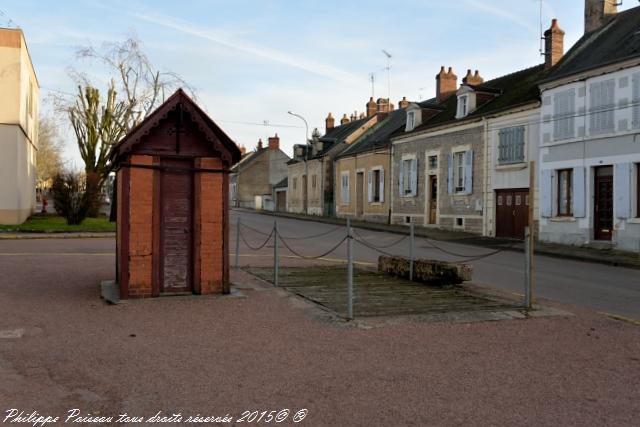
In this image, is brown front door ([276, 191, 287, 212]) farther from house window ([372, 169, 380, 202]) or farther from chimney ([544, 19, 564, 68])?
chimney ([544, 19, 564, 68])

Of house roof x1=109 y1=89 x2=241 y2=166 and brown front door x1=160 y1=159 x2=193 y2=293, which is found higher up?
house roof x1=109 y1=89 x2=241 y2=166

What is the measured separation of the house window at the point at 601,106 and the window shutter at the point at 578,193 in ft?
4.86

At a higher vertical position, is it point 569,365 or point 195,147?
point 195,147

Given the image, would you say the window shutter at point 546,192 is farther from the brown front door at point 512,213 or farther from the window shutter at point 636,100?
the window shutter at point 636,100

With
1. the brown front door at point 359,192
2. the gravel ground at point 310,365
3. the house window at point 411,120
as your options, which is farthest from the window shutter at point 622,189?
the brown front door at point 359,192

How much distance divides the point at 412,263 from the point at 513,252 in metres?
8.99

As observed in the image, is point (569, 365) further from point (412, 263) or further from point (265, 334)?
point (412, 263)

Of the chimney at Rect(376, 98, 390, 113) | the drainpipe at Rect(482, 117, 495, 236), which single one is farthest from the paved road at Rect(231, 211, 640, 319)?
the chimney at Rect(376, 98, 390, 113)

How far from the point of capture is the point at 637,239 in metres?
18.4

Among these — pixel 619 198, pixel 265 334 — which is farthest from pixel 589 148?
pixel 265 334

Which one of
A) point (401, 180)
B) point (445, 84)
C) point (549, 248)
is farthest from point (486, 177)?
point (445, 84)

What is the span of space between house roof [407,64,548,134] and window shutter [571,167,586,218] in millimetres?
3607

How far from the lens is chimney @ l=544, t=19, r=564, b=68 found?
2528 centimetres

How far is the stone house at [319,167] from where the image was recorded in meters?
42.3
